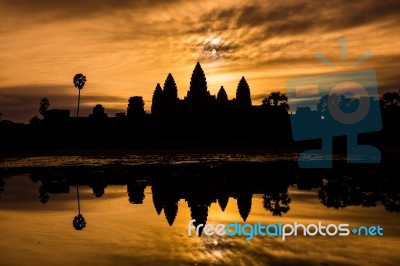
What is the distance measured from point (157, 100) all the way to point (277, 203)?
148054 mm

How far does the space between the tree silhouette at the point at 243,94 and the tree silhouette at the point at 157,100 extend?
25.7m

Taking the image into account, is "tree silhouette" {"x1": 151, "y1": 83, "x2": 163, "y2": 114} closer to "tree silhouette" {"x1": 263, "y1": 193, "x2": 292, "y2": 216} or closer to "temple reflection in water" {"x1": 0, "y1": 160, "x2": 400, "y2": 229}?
"temple reflection in water" {"x1": 0, "y1": 160, "x2": 400, "y2": 229}

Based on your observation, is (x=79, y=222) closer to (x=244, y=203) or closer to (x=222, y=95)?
(x=244, y=203)

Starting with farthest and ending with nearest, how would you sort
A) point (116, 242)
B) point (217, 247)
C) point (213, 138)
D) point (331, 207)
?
point (213, 138)
point (331, 207)
point (116, 242)
point (217, 247)

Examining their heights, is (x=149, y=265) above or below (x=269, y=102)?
below

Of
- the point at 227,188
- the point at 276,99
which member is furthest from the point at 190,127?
the point at 227,188

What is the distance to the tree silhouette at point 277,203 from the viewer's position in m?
16.5

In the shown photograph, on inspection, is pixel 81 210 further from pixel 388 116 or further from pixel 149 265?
pixel 388 116

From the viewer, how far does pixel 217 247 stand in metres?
11.0

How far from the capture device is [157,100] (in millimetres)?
164750

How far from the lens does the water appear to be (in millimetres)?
10305

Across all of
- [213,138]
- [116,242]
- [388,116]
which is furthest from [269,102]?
[116,242]

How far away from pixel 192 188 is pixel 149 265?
13.7 m

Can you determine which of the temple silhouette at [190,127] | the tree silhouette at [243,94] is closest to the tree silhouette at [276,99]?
the temple silhouette at [190,127]
